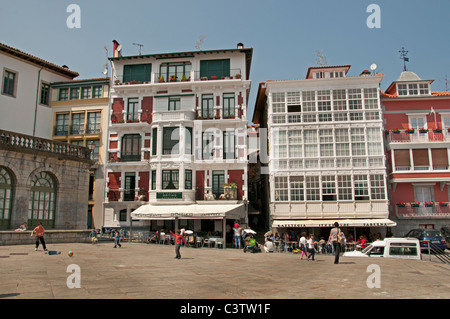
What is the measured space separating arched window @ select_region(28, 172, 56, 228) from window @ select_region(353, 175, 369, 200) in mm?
22009

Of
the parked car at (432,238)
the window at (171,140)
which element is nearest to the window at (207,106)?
the window at (171,140)

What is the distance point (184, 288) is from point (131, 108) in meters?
26.4

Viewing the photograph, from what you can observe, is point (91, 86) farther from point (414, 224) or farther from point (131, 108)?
point (414, 224)

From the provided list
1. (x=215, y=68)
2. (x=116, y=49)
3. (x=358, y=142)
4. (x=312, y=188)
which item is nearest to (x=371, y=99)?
(x=358, y=142)

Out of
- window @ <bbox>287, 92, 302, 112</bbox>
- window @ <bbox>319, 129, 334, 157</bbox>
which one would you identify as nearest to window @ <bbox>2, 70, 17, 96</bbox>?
window @ <bbox>287, 92, 302, 112</bbox>

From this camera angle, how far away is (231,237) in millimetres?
29938

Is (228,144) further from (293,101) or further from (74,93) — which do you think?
(74,93)

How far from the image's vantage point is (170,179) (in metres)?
30.8

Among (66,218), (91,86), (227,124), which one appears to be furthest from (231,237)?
(91,86)

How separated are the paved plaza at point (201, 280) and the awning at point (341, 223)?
12390mm

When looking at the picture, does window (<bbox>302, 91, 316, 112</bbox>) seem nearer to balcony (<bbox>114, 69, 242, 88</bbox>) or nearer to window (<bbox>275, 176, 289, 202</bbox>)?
balcony (<bbox>114, 69, 242, 88</bbox>)

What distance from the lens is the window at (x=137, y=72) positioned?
34.2 metres

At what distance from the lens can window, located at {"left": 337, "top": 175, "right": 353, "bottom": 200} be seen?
1171 inches

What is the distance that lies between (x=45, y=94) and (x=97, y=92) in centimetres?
489
